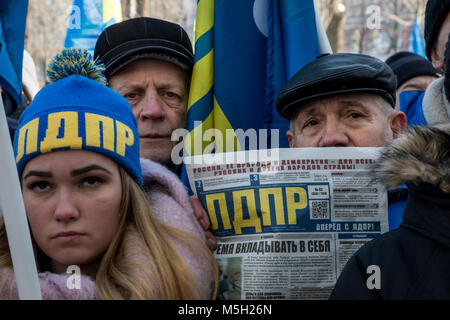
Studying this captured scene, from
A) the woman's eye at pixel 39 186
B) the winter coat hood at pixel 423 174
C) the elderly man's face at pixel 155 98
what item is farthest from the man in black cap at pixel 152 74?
the winter coat hood at pixel 423 174

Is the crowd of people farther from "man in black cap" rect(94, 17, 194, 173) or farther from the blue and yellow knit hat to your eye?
"man in black cap" rect(94, 17, 194, 173)

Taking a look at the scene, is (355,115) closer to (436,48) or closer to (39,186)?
(436,48)

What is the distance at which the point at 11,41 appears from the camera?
243 centimetres

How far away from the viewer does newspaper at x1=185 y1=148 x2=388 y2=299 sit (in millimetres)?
1861

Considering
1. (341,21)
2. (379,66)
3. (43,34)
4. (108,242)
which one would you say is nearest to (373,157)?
(379,66)

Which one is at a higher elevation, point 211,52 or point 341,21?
point 341,21

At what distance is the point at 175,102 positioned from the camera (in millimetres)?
2711

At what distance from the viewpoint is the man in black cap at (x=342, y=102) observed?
220cm

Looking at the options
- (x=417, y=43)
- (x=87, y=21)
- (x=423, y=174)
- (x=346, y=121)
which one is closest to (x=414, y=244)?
(x=423, y=174)

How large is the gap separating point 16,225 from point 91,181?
467 mm

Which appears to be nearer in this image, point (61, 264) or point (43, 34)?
point (61, 264)
